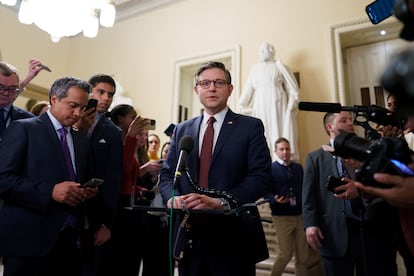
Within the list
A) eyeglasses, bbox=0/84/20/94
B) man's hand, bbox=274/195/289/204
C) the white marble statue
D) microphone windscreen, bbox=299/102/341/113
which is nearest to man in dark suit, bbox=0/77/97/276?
eyeglasses, bbox=0/84/20/94

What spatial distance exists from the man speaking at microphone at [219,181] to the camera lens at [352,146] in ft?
1.44

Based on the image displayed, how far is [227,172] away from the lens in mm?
1494

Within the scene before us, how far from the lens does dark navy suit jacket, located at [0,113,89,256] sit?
4.66 feet

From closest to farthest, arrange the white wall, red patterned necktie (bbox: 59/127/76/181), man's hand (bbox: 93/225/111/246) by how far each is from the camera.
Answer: red patterned necktie (bbox: 59/127/76/181)
man's hand (bbox: 93/225/111/246)
the white wall

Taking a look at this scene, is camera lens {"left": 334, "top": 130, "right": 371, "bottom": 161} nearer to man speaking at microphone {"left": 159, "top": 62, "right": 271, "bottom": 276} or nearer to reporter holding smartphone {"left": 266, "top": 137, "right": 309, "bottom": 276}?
man speaking at microphone {"left": 159, "top": 62, "right": 271, "bottom": 276}

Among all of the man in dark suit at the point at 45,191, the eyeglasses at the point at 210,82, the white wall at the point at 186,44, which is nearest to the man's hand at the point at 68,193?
the man in dark suit at the point at 45,191

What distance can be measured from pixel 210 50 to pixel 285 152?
3060 millimetres

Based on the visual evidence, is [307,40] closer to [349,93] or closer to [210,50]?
[349,93]

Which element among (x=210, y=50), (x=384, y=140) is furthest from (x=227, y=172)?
(x=210, y=50)

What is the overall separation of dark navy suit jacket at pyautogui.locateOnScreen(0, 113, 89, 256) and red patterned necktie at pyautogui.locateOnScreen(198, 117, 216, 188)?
637 mm

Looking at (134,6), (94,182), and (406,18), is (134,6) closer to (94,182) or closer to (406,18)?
(94,182)

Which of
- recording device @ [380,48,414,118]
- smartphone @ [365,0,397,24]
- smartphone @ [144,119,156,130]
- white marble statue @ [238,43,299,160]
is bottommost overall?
recording device @ [380,48,414,118]

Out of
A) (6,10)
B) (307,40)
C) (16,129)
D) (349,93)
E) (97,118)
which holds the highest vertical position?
(6,10)

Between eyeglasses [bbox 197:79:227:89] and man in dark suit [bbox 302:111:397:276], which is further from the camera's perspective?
man in dark suit [bbox 302:111:397:276]
